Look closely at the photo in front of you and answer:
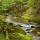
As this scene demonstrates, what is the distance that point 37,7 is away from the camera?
1039 mm

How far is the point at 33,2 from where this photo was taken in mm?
1038

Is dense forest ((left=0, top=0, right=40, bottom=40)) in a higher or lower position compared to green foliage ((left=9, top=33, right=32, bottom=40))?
higher

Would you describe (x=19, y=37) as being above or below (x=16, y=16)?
below

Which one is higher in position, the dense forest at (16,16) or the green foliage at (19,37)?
the dense forest at (16,16)

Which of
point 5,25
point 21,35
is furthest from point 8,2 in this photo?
point 21,35

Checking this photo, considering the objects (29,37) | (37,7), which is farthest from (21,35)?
(37,7)

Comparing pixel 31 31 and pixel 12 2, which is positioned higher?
pixel 12 2

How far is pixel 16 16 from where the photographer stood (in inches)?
41.8

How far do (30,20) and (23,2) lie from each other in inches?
6.8

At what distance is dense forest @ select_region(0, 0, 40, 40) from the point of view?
1.01 m

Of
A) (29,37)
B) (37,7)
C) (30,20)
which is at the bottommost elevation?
(29,37)

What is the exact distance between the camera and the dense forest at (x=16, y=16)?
1009 millimetres

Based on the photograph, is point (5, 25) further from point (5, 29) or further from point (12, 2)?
point (12, 2)

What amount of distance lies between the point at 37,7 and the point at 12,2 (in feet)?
0.74
